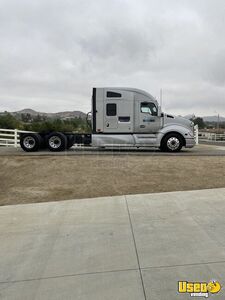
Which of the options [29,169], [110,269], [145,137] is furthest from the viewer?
[145,137]

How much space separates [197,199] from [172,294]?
3.11 meters

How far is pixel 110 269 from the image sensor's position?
2799 millimetres

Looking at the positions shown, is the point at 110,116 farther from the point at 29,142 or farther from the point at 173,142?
the point at 29,142

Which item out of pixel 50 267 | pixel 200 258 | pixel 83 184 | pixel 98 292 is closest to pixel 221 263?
pixel 200 258

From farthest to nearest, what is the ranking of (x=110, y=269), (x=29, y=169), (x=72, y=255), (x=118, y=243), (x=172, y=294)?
(x=29, y=169)
(x=118, y=243)
(x=72, y=255)
(x=110, y=269)
(x=172, y=294)

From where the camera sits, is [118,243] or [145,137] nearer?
[118,243]

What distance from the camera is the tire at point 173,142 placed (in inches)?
485

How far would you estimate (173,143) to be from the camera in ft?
40.5

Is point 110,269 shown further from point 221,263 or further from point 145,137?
point 145,137

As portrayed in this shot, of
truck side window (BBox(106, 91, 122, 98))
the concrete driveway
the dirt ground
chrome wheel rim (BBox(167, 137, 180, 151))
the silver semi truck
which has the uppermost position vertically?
truck side window (BBox(106, 91, 122, 98))

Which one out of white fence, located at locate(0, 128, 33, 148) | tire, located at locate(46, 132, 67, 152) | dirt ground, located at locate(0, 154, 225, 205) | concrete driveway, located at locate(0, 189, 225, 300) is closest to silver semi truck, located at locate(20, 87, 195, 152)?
tire, located at locate(46, 132, 67, 152)

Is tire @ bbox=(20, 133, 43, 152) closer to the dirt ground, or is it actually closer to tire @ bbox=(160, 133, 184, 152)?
the dirt ground

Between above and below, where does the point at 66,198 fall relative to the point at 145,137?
below

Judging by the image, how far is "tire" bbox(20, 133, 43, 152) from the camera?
12.3 m
